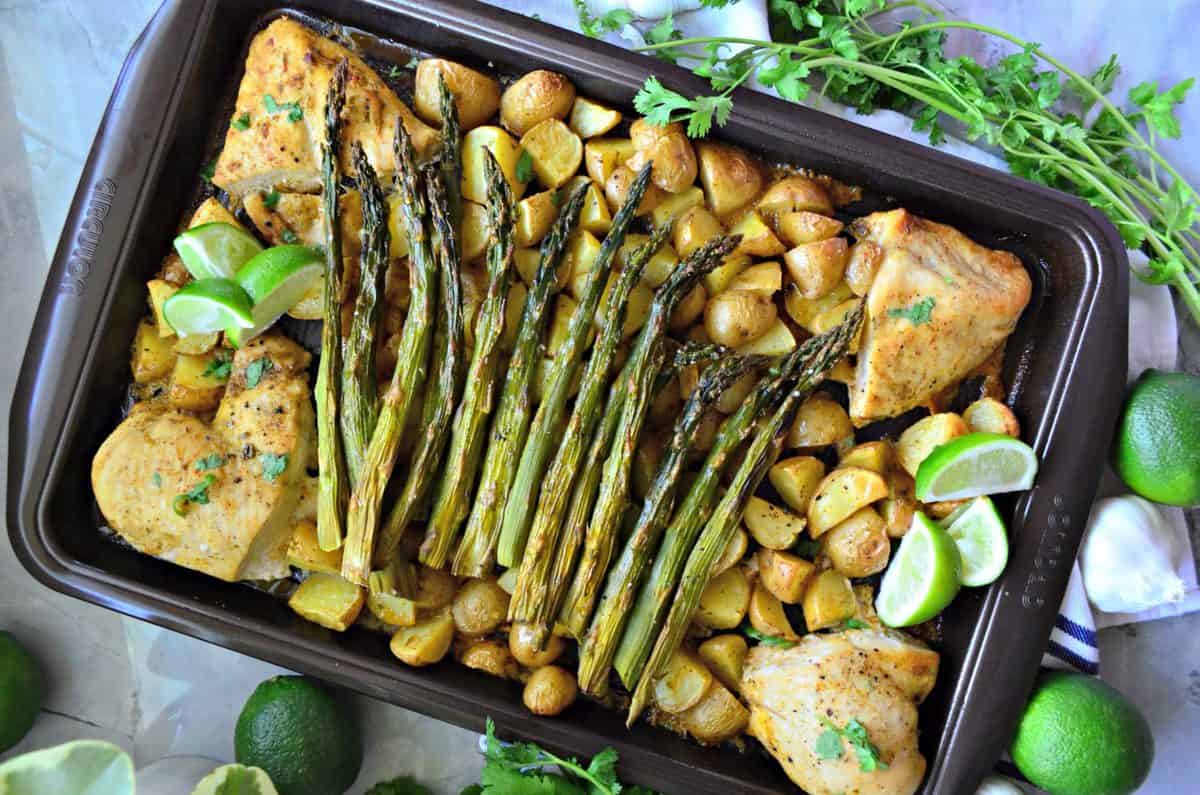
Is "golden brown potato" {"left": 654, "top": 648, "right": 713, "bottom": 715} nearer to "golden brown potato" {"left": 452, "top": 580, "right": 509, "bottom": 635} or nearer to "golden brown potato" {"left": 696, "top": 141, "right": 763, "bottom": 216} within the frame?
"golden brown potato" {"left": 452, "top": 580, "right": 509, "bottom": 635}

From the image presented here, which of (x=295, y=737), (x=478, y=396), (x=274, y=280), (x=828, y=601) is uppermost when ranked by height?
(x=274, y=280)

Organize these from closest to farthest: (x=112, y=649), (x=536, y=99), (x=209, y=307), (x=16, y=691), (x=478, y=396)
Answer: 1. (x=209, y=307)
2. (x=478, y=396)
3. (x=536, y=99)
4. (x=16, y=691)
5. (x=112, y=649)

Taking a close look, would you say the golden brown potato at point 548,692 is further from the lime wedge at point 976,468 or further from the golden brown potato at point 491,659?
the lime wedge at point 976,468

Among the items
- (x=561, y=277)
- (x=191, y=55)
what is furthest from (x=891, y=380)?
(x=191, y=55)

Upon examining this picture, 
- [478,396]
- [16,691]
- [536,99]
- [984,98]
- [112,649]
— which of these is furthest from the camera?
[112,649]

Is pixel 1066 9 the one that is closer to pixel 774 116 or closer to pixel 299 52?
pixel 774 116

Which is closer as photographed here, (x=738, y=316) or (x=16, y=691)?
(x=738, y=316)

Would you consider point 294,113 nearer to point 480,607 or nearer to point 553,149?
point 553,149

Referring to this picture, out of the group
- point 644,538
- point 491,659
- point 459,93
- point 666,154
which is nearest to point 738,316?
point 666,154
